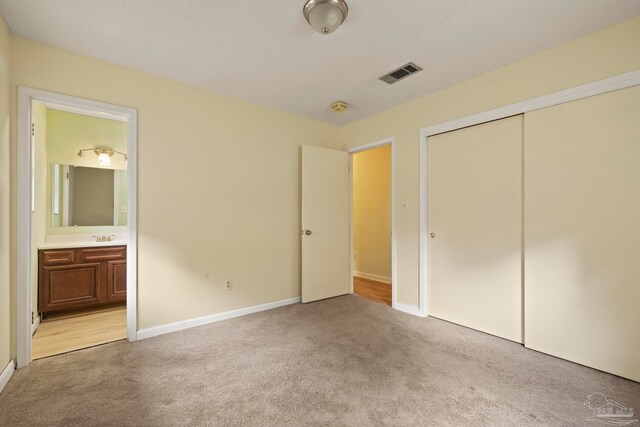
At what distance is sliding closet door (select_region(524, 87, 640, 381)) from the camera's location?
1.87m

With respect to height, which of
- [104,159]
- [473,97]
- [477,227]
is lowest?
[477,227]

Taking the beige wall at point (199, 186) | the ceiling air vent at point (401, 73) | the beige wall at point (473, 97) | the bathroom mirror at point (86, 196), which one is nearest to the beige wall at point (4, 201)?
the beige wall at point (199, 186)

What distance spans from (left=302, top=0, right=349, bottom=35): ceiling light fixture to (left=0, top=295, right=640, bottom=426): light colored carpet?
236cm

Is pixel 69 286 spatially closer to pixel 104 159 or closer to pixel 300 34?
pixel 104 159

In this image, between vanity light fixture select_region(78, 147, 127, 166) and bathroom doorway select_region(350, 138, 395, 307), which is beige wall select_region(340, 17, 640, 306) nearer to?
bathroom doorway select_region(350, 138, 395, 307)

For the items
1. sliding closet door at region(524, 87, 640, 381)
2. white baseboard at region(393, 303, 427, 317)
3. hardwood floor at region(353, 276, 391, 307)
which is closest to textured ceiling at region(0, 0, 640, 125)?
sliding closet door at region(524, 87, 640, 381)

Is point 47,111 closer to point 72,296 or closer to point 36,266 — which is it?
point 36,266

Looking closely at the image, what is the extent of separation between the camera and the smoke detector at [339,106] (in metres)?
3.16

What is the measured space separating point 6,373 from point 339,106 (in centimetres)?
358

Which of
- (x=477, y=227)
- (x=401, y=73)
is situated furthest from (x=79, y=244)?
(x=477, y=227)

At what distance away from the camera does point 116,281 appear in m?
3.33

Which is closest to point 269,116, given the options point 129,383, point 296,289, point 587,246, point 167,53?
point 167,53

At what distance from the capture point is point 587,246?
2025 mm

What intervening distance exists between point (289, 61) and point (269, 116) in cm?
107
